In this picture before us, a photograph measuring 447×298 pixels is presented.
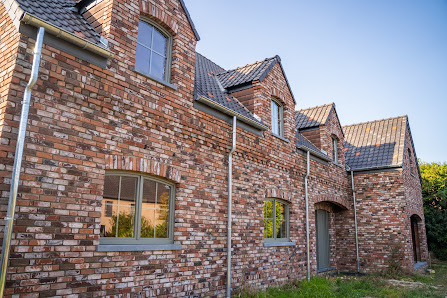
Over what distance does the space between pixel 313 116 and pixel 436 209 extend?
45.7 feet

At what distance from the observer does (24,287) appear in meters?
4.50

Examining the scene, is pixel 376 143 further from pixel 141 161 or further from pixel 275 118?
pixel 141 161

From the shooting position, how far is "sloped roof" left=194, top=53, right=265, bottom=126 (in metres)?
9.06

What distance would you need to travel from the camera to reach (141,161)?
632cm

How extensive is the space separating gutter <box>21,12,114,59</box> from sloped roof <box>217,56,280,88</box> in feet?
17.7

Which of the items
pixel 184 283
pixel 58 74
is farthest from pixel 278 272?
pixel 58 74

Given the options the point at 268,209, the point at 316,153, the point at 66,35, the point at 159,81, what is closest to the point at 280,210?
the point at 268,209

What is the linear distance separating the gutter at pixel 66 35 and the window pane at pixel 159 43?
1.56 meters

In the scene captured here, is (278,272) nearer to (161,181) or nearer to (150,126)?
(161,181)

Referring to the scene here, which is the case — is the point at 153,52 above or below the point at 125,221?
above

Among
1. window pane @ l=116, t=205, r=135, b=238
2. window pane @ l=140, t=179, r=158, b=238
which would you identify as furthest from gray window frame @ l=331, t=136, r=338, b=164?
window pane @ l=116, t=205, r=135, b=238

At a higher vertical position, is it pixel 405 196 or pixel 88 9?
pixel 88 9

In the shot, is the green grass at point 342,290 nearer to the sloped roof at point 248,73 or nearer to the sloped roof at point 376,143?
the sloped roof at point 376,143

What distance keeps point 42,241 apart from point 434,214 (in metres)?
24.9
